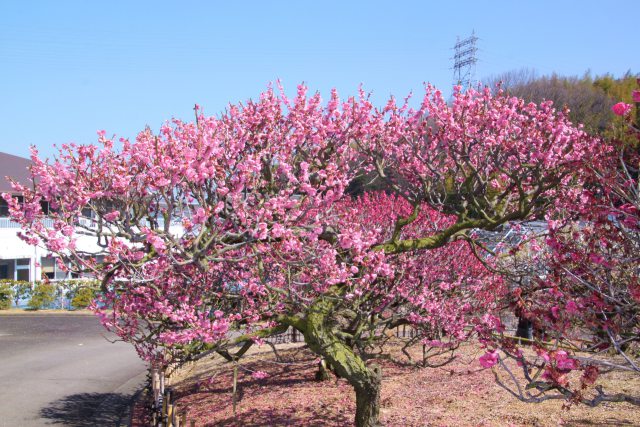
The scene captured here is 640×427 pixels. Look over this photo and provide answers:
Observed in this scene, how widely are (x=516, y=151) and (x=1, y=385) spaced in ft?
44.2

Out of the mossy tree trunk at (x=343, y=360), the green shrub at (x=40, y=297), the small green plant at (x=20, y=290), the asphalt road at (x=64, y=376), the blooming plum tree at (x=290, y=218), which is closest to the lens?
the blooming plum tree at (x=290, y=218)

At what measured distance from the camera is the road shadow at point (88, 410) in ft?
40.9

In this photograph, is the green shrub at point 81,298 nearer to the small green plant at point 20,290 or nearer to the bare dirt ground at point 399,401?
the small green plant at point 20,290

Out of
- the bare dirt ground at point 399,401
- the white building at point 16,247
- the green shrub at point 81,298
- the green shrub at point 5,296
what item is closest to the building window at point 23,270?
the white building at point 16,247

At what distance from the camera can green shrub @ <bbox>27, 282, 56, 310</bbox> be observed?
1208 inches

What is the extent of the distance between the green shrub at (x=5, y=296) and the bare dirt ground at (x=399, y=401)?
61.7ft

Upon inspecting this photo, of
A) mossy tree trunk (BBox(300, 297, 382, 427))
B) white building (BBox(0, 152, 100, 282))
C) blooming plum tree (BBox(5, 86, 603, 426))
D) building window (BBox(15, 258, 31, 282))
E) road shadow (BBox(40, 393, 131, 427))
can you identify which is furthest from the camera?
building window (BBox(15, 258, 31, 282))

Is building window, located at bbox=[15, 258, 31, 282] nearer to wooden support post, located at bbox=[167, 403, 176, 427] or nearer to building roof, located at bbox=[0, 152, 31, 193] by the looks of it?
building roof, located at bbox=[0, 152, 31, 193]

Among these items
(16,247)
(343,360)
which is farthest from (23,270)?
(343,360)

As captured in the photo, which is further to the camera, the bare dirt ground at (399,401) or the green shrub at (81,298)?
the green shrub at (81,298)

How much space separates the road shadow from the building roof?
71.2 ft

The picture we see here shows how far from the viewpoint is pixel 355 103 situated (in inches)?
420

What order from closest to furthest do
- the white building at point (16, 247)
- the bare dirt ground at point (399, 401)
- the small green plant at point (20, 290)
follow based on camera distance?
the bare dirt ground at point (399, 401) < the small green plant at point (20, 290) < the white building at point (16, 247)

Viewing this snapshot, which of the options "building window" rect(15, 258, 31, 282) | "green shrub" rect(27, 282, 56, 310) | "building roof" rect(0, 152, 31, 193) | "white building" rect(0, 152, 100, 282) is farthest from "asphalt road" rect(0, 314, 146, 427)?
"building window" rect(15, 258, 31, 282)
